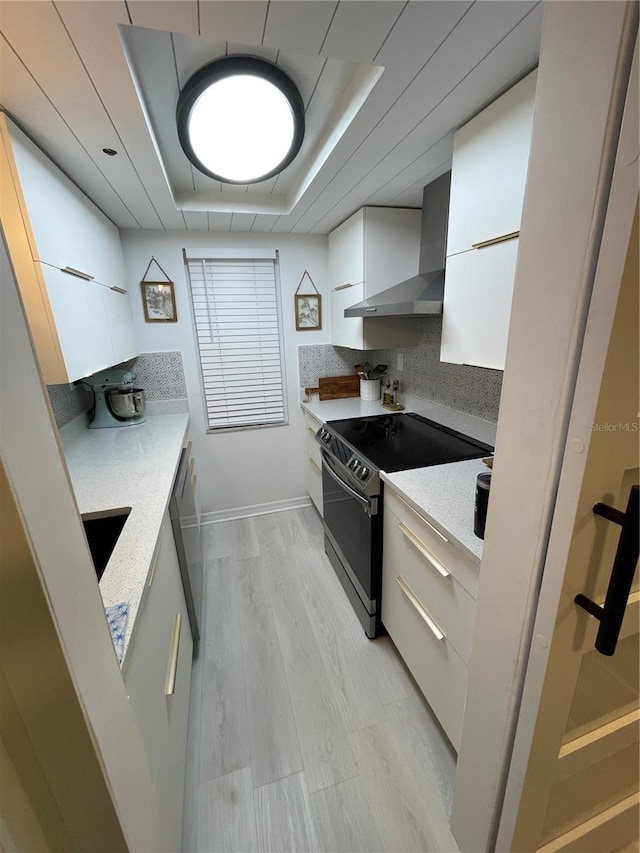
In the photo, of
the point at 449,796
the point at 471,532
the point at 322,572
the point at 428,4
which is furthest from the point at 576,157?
the point at 322,572

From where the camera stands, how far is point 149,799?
2.14 feet

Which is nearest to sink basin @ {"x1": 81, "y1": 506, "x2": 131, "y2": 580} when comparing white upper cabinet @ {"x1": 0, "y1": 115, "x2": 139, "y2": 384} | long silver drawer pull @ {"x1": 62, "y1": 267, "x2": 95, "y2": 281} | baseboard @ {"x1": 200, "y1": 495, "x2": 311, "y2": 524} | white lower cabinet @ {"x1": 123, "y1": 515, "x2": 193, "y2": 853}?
white lower cabinet @ {"x1": 123, "y1": 515, "x2": 193, "y2": 853}

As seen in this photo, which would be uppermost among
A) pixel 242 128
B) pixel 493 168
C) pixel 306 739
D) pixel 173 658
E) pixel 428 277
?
pixel 242 128

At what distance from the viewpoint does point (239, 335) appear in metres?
2.49

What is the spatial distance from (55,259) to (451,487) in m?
1.61

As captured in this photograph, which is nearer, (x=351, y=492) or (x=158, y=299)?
(x=351, y=492)

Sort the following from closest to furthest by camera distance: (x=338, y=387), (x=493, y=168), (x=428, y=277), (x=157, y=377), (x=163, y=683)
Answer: (x=163, y=683), (x=493, y=168), (x=428, y=277), (x=157, y=377), (x=338, y=387)

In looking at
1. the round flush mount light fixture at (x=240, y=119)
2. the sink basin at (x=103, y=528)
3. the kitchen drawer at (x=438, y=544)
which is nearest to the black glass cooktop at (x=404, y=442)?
the kitchen drawer at (x=438, y=544)

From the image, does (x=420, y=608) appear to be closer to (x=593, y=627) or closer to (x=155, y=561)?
(x=593, y=627)

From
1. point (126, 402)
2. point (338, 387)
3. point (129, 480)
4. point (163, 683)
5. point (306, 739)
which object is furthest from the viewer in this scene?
point (338, 387)

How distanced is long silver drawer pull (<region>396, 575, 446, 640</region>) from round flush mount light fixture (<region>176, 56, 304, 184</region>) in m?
1.79

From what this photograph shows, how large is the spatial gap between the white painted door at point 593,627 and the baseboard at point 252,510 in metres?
2.19

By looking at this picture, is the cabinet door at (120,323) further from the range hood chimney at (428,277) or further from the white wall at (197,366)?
the range hood chimney at (428,277)

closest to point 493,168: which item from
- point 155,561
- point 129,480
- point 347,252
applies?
point 347,252
